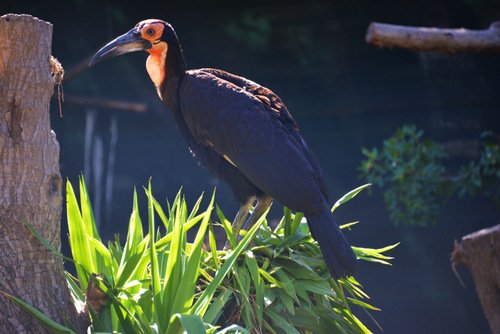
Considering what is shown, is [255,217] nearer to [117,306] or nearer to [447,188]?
[117,306]

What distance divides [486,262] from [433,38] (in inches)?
47.3

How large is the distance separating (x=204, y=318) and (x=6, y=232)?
61 centimetres

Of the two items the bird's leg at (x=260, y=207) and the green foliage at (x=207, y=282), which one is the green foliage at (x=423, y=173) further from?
the green foliage at (x=207, y=282)

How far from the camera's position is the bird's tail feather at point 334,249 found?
5.49 feet

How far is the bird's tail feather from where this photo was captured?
1.67 metres

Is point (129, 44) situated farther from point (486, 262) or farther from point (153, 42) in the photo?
point (486, 262)

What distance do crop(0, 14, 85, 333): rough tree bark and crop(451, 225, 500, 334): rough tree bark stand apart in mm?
2010

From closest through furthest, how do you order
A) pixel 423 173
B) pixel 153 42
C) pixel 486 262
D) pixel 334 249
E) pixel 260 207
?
pixel 334 249 → pixel 260 207 → pixel 153 42 → pixel 486 262 → pixel 423 173

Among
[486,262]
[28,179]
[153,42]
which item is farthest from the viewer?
[486,262]

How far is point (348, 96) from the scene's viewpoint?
4.21 metres

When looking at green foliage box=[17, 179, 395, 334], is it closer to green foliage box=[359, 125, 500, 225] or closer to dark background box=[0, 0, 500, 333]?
green foliage box=[359, 125, 500, 225]

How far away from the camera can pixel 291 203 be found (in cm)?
184

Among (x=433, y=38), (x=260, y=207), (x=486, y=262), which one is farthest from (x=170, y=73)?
(x=486, y=262)

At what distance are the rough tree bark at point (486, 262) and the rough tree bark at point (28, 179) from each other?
201cm
